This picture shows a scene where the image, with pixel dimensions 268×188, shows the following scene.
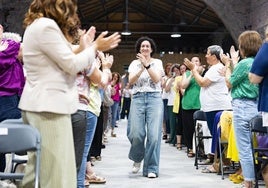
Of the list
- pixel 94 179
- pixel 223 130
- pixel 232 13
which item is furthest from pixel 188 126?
pixel 232 13

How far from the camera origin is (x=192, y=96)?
7.02 meters

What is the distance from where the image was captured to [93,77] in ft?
10.8

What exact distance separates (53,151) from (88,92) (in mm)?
1013

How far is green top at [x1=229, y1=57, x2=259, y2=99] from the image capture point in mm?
4293

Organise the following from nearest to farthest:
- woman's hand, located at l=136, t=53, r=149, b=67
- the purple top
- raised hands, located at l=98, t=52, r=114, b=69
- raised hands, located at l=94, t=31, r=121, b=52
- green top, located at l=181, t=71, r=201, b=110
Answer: raised hands, located at l=94, t=31, r=121, b=52, raised hands, located at l=98, t=52, r=114, b=69, the purple top, woman's hand, located at l=136, t=53, r=149, b=67, green top, located at l=181, t=71, r=201, b=110

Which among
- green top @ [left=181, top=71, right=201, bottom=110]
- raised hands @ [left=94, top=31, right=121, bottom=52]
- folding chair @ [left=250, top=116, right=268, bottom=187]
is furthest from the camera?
green top @ [left=181, top=71, right=201, bottom=110]

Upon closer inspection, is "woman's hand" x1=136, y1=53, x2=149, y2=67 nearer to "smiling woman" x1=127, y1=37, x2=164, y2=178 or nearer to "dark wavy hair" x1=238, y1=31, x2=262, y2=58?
"smiling woman" x1=127, y1=37, x2=164, y2=178

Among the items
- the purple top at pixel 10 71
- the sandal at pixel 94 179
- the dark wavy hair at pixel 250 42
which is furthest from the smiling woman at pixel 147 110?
the purple top at pixel 10 71

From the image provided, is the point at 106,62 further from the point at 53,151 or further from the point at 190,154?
the point at 190,154

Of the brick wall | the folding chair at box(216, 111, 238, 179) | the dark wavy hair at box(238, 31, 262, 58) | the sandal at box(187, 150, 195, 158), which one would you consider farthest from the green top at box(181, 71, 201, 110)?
the brick wall

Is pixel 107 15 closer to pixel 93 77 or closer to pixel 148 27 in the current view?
pixel 148 27

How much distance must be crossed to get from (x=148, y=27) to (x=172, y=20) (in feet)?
6.94

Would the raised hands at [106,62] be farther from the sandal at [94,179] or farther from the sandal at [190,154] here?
the sandal at [190,154]

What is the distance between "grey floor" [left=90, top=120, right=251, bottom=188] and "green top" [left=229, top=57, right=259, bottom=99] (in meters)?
0.99
